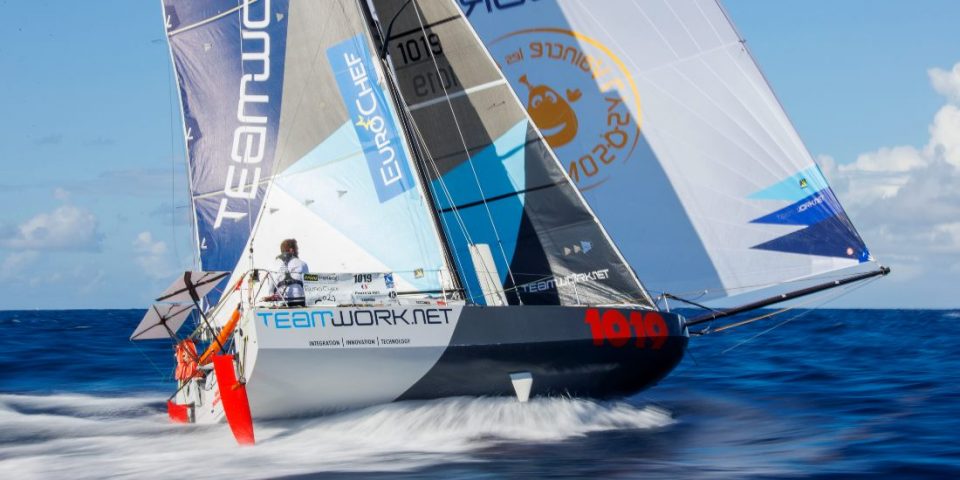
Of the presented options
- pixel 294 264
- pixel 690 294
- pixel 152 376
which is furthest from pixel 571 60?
pixel 152 376

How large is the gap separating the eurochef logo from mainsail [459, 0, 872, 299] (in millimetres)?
2892

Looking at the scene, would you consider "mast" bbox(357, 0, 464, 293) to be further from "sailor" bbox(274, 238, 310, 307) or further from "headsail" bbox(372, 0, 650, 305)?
"sailor" bbox(274, 238, 310, 307)

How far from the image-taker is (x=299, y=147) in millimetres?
14172

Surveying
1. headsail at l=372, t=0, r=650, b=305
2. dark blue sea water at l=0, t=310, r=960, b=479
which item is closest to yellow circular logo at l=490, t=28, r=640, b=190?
headsail at l=372, t=0, r=650, b=305

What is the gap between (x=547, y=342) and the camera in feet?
39.2

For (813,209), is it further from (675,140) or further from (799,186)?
(675,140)

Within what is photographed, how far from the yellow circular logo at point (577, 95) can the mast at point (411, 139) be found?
2521 millimetres

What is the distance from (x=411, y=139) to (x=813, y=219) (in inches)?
203

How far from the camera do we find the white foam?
10.3 meters

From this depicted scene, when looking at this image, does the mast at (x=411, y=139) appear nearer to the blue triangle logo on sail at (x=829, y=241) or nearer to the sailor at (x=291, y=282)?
the sailor at (x=291, y=282)

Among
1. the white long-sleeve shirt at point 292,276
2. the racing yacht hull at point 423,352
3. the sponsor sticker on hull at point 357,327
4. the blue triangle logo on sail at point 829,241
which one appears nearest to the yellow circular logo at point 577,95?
the blue triangle logo on sail at point 829,241

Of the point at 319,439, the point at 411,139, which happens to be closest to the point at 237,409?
the point at 319,439

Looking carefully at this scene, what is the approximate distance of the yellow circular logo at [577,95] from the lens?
15.5 meters

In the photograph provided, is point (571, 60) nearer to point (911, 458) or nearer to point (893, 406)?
point (893, 406)
